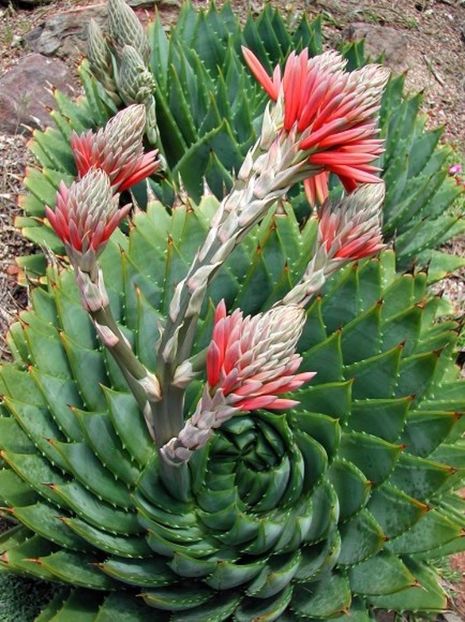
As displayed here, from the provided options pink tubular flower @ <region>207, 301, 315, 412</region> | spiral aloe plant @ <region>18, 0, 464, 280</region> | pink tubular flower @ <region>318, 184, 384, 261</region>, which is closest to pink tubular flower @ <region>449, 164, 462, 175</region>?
spiral aloe plant @ <region>18, 0, 464, 280</region>

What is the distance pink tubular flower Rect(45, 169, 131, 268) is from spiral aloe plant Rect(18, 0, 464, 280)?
4.11 ft

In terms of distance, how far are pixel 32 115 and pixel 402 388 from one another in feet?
7.48

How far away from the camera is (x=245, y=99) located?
2.59 m

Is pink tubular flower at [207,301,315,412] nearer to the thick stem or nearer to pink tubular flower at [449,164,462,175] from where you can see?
the thick stem

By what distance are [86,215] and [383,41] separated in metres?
3.20

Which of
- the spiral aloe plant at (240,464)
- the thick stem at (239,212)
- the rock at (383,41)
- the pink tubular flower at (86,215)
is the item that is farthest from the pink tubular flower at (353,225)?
the rock at (383,41)

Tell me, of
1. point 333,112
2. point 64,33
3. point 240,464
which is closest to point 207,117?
point 240,464

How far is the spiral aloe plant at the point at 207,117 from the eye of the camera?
2525 mm

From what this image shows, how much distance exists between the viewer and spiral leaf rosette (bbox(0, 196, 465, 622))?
1715 millimetres

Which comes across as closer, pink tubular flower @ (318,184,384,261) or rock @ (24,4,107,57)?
pink tubular flower @ (318,184,384,261)

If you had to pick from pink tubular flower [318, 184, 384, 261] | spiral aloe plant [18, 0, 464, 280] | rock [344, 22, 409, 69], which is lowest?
rock [344, 22, 409, 69]

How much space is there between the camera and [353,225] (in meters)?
1.40

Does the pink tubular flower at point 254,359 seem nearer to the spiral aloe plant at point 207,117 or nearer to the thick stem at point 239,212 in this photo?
the thick stem at point 239,212

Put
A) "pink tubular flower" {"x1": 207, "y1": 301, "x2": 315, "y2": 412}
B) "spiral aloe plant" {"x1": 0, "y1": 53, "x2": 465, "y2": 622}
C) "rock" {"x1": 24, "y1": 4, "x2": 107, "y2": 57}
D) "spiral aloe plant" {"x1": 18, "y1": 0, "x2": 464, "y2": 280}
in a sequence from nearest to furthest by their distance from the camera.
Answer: "pink tubular flower" {"x1": 207, "y1": 301, "x2": 315, "y2": 412} < "spiral aloe plant" {"x1": 0, "y1": 53, "x2": 465, "y2": 622} < "spiral aloe plant" {"x1": 18, "y1": 0, "x2": 464, "y2": 280} < "rock" {"x1": 24, "y1": 4, "x2": 107, "y2": 57}
